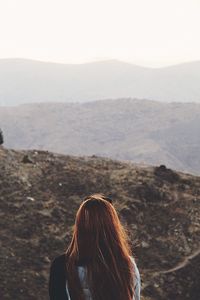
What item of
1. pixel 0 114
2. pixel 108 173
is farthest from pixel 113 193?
pixel 0 114

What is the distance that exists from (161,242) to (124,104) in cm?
13481

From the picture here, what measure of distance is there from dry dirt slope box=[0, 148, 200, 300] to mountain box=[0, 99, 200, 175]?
90612mm

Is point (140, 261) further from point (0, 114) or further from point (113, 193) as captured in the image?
point (0, 114)

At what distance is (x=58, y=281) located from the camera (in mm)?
3422

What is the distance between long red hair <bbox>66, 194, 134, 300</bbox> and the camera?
3395 millimetres

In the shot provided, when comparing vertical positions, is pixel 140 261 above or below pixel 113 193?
below

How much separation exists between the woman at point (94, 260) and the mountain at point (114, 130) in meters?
101

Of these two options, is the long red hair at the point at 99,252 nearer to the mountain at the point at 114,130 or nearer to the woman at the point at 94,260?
the woman at the point at 94,260

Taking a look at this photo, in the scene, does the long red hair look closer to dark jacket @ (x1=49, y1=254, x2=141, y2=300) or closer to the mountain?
dark jacket @ (x1=49, y1=254, x2=141, y2=300)

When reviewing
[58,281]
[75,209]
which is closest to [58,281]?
[58,281]

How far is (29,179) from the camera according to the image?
43.2 ft

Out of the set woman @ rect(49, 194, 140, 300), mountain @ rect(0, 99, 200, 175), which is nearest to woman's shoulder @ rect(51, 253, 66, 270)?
woman @ rect(49, 194, 140, 300)

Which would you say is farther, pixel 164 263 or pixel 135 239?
pixel 135 239

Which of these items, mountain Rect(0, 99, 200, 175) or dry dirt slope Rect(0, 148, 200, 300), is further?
mountain Rect(0, 99, 200, 175)
